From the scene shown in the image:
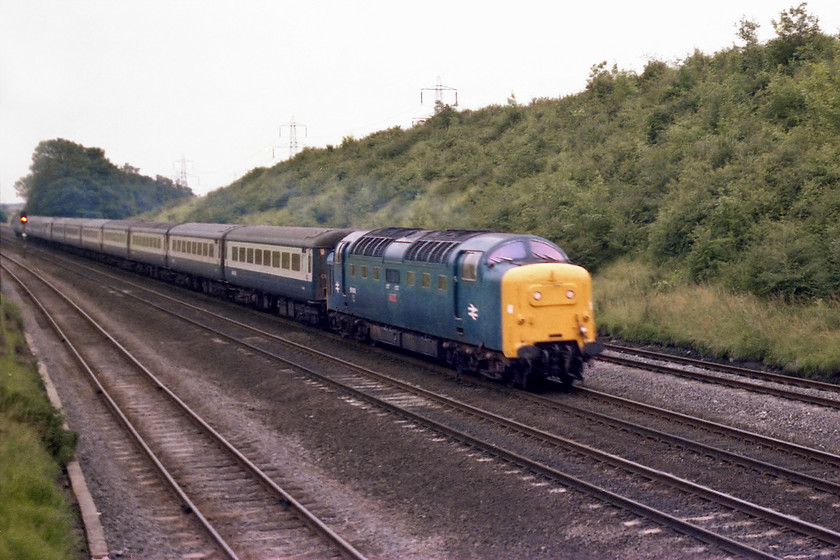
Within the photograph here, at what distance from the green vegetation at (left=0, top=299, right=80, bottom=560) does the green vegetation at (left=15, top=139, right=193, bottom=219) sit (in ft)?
372

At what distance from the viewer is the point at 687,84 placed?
40344 mm

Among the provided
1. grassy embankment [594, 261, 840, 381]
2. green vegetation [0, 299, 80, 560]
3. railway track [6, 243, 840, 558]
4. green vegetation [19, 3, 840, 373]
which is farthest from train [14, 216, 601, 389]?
green vegetation [0, 299, 80, 560]

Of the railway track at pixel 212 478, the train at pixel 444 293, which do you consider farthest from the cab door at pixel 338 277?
the railway track at pixel 212 478

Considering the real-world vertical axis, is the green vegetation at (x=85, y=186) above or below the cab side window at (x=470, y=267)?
above

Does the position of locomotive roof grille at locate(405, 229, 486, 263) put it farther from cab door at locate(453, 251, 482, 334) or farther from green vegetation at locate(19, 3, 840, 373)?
green vegetation at locate(19, 3, 840, 373)

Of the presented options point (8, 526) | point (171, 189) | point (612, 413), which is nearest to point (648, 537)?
point (612, 413)

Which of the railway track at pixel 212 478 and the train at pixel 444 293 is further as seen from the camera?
the train at pixel 444 293

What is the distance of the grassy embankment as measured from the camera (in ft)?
58.7

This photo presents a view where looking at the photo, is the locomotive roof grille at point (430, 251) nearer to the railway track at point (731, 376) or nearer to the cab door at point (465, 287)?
the cab door at point (465, 287)

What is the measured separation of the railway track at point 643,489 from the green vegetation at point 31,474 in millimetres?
5743

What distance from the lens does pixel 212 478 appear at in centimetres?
1204

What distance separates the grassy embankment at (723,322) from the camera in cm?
1789

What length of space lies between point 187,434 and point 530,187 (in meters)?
27.2

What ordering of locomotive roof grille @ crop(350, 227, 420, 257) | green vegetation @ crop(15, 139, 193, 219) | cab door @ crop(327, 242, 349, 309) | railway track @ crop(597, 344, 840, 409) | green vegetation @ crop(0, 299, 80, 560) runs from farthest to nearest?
green vegetation @ crop(15, 139, 193, 219) < cab door @ crop(327, 242, 349, 309) < locomotive roof grille @ crop(350, 227, 420, 257) < railway track @ crop(597, 344, 840, 409) < green vegetation @ crop(0, 299, 80, 560)
